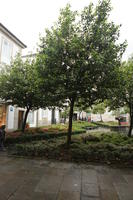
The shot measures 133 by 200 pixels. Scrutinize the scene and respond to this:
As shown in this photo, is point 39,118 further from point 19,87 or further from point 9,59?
point 19,87

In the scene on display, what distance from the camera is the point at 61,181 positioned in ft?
13.8

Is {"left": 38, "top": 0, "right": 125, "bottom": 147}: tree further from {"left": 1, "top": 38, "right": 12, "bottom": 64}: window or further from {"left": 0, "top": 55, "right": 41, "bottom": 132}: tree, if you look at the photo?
{"left": 1, "top": 38, "right": 12, "bottom": 64}: window

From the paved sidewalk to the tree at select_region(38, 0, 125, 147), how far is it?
131 inches

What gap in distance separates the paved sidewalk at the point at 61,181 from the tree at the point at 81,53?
333 cm

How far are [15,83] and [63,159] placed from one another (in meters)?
6.37

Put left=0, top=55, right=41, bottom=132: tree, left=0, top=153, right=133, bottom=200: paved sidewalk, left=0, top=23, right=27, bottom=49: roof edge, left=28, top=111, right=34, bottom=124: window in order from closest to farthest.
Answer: left=0, top=153, right=133, bottom=200: paved sidewalk
left=0, top=55, right=41, bottom=132: tree
left=0, top=23, right=27, bottom=49: roof edge
left=28, top=111, right=34, bottom=124: window

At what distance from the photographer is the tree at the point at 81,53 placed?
→ 21.1 ft

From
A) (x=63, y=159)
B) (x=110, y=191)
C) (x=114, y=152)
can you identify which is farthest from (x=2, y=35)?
(x=110, y=191)

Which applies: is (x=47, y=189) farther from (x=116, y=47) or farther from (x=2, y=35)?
(x=2, y=35)

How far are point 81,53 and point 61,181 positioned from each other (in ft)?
17.9

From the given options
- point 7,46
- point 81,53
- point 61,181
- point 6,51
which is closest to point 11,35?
point 7,46

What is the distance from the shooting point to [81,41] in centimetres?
652

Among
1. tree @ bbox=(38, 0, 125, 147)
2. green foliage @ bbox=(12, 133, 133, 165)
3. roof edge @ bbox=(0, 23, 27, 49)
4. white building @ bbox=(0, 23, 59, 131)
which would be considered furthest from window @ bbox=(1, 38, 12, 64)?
green foliage @ bbox=(12, 133, 133, 165)

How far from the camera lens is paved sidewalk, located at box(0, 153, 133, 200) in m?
3.45
